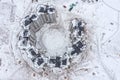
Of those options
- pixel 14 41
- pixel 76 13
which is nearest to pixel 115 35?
pixel 76 13

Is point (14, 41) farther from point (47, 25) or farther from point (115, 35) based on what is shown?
point (115, 35)

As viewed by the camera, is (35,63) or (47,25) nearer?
(35,63)

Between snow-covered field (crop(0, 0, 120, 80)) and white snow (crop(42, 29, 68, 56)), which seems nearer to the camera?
snow-covered field (crop(0, 0, 120, 80))

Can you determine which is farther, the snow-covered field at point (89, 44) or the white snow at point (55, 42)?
the white snow at point (55, 42)

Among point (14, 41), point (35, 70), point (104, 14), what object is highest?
point (104, 14)

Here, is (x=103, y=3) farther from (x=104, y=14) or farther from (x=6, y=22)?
(x=6, y=22)

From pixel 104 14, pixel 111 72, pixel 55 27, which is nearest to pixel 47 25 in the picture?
pixel 55 27

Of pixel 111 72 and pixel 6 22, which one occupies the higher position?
pixel 6 22
